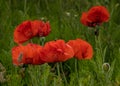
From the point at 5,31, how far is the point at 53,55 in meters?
1.78

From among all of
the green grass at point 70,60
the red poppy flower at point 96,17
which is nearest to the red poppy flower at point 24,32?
the green grass at point 70,60

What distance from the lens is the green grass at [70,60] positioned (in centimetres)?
212

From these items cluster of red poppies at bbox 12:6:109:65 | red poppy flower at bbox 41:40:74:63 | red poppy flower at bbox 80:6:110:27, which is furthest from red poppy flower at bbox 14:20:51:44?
red poppy flower at bbox 80:6:110:27

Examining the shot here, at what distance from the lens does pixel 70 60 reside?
2.93 metres

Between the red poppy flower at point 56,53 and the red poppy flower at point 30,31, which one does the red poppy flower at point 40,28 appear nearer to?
the red poppy flower at point 30,31

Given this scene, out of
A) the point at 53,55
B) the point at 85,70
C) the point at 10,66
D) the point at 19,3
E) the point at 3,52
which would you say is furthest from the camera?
the point at 19,3

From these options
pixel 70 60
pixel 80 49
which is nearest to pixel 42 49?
pixel 80 49

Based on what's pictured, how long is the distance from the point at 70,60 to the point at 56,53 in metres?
1.21

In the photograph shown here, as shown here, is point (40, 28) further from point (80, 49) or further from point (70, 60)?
point (70, 60)

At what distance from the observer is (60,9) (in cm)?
393

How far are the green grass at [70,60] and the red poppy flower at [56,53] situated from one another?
0.20 feet

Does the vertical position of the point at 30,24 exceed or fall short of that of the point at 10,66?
it exceeds it

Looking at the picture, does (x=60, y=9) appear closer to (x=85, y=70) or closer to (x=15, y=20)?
(x=15, y=20)

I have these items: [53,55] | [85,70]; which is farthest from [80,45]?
[85,70]
